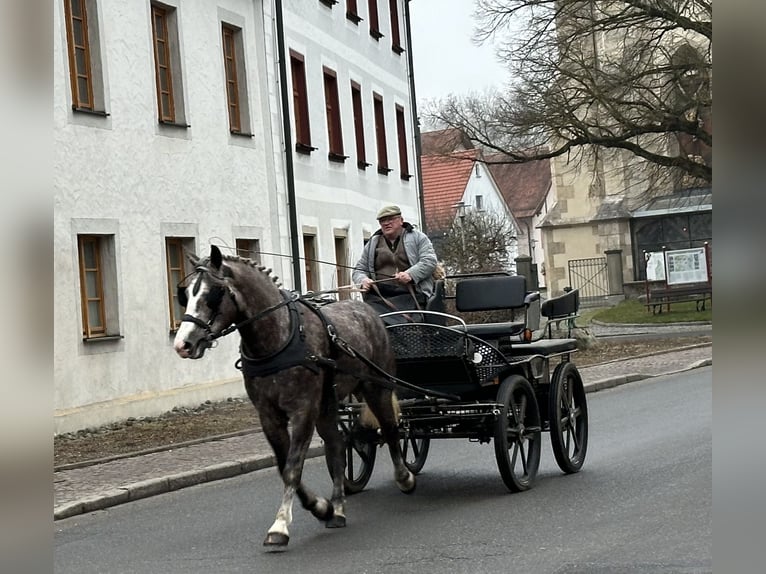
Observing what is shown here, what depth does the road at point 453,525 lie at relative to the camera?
20.7 feet

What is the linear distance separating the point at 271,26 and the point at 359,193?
6382mm

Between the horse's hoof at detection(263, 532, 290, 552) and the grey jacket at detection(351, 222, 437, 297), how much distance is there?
275 cm

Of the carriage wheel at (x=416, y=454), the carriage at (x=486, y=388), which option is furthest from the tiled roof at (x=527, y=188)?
the carriage at (x=486, y=388)

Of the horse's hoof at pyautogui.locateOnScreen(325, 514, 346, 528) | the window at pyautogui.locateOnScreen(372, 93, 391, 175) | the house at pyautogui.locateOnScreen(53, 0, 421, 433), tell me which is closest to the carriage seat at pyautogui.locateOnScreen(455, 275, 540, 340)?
the horse's hoof at pyautogui.locateOnScreen(325, 514, 346, 528)

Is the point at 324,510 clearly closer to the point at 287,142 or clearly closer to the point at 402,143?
the point at 287,142

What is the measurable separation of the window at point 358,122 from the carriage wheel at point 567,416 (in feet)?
62.2

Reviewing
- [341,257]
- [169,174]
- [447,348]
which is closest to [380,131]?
[341,257]

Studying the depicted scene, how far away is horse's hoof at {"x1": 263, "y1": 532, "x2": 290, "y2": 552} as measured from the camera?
23.0 ft

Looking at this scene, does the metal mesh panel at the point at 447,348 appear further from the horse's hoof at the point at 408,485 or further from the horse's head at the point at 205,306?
the horse's head at the point at 205,306

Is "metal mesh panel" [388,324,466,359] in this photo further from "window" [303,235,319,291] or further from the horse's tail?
"window" [303,235,319,291]

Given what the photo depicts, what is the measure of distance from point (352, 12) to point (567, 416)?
807 inches

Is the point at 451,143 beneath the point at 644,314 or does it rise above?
above

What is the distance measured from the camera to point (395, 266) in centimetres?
946
